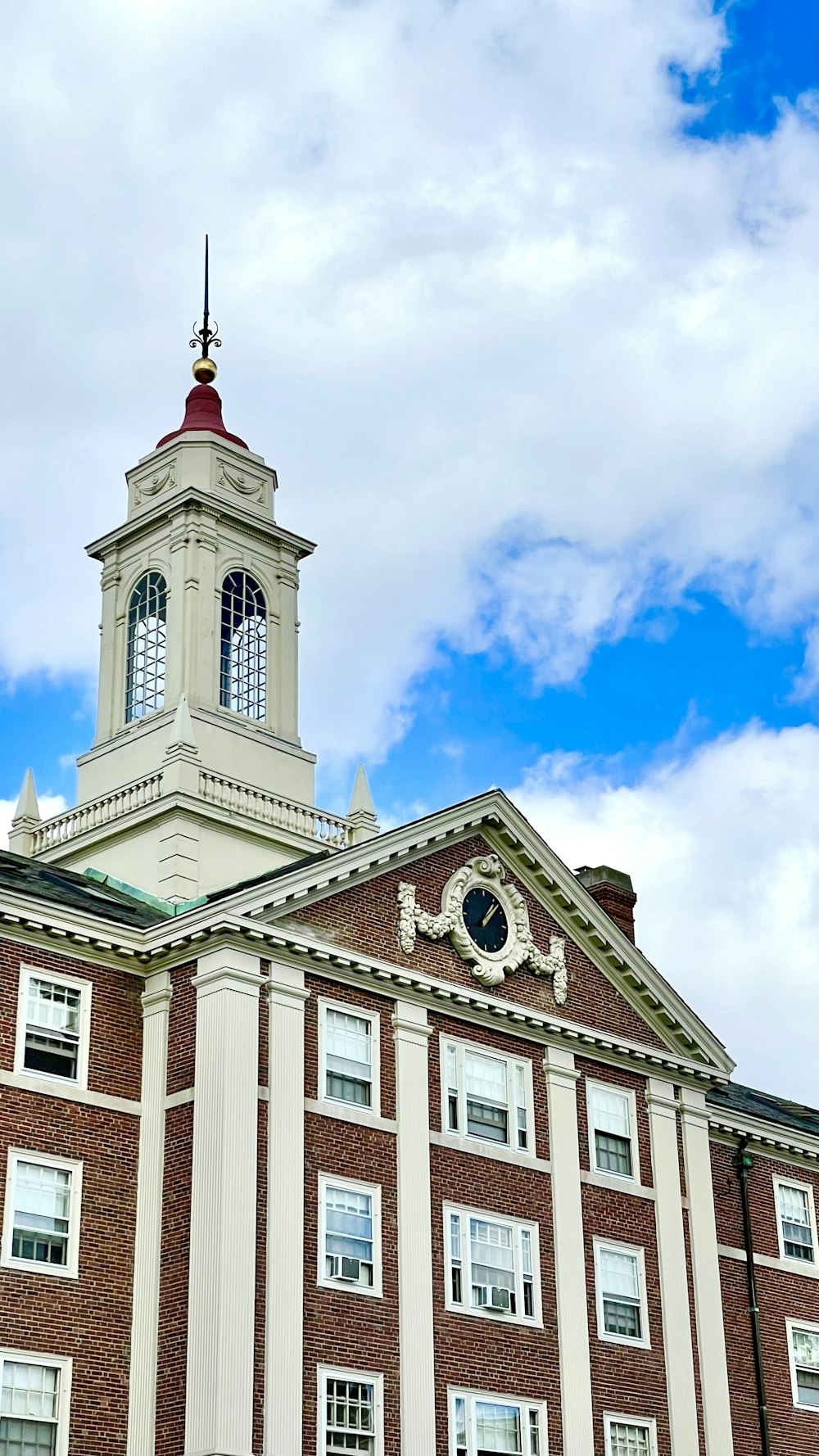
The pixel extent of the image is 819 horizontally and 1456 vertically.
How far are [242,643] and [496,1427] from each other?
20133mm

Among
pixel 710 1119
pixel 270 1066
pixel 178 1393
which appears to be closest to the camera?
pixel 178 1393

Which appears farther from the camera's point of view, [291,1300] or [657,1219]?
[657,1219]

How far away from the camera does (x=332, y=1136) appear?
121 ft

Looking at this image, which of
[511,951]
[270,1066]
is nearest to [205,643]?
[511,951]

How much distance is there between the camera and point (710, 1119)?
153 ft

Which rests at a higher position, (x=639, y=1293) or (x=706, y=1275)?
(x=706, y=1275)

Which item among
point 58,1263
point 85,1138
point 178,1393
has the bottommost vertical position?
point 178,1393

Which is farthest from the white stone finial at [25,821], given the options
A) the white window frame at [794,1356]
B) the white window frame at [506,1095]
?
the white window frame at [794,1356]

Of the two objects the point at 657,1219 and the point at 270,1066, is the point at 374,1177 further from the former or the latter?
the point at 657,1219

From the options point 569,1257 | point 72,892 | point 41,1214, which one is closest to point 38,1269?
point 41,1214

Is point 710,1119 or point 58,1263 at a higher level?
point 710,1119

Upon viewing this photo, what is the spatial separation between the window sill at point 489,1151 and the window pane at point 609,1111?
2.28m

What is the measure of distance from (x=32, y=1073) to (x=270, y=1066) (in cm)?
407

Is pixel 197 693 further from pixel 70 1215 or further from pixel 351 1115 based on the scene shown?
pixel 70 1215
